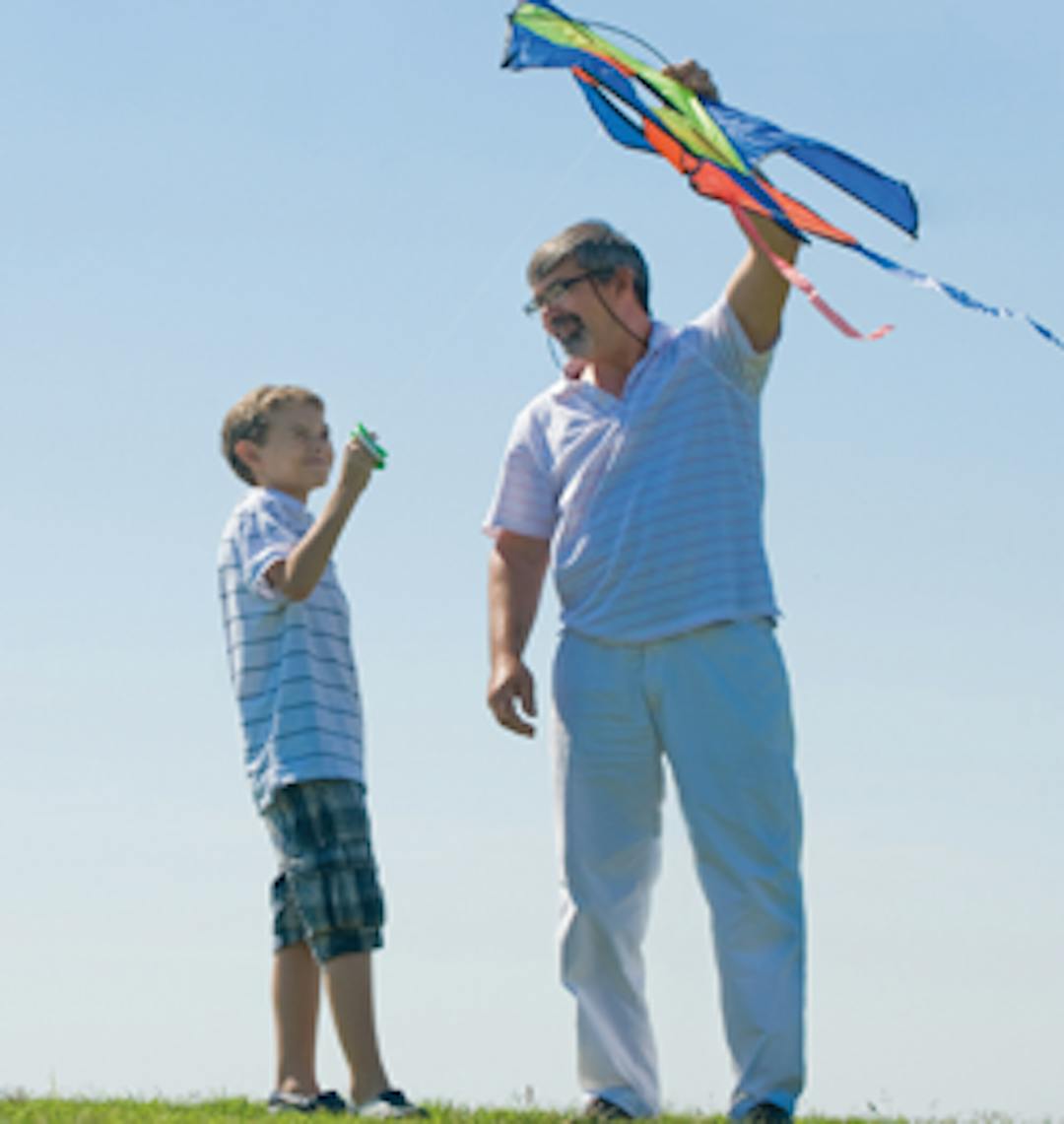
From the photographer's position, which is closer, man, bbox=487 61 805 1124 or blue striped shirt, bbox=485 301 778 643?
man, bbox=487 61 805 1124

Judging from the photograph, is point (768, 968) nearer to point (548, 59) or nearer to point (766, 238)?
point (766, 238)

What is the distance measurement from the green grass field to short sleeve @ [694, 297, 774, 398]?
1.98 meters

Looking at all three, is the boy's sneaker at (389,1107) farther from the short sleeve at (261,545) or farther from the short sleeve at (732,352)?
the short sleeve at (732,352)

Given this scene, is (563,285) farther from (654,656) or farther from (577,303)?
(654,656)

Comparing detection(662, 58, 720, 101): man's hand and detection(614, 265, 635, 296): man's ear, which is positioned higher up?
detection(662, 58, 720, 101): man's hand

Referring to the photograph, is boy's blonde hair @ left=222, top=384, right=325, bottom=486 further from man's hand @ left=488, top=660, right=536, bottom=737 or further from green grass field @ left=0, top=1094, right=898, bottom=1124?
green grass field @ left=0, top=1094, right=898, bottom=1124

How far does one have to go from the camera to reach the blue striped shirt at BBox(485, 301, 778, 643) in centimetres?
513

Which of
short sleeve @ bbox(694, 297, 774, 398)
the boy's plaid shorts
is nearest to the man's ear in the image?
short sleeve @ bbox(694, 297, 774, 398)

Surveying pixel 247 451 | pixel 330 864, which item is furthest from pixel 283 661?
pixel 247 451

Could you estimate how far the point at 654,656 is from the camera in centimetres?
513

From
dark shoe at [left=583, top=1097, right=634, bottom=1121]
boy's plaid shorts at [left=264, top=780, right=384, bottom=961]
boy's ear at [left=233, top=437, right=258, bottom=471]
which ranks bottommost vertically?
dark shoe at [left=583, top=1097, right=634, bottom=1121]

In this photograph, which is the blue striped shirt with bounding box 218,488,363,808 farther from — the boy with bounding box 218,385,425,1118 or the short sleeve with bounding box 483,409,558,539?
the short sleeve with bounding box 483,409,558,539

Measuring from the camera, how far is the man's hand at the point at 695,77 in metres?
5.23

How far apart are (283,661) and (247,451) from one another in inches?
30.0
